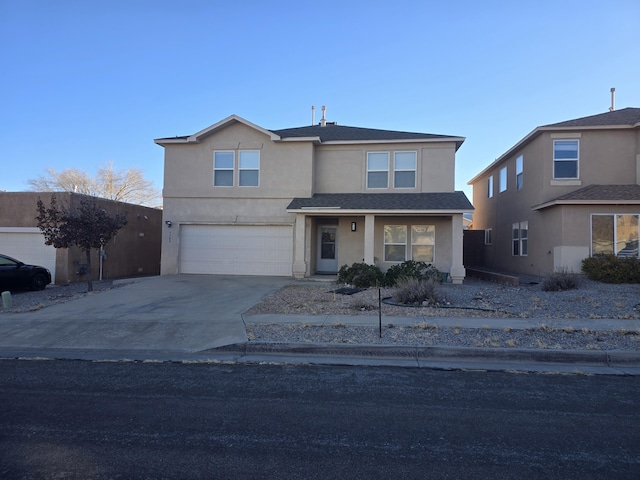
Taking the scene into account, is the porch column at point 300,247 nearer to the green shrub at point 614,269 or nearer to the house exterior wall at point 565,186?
the house exterior wall at point 565,186

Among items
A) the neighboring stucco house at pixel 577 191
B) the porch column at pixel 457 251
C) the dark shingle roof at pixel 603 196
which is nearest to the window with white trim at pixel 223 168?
the porch column at pixel 457 251

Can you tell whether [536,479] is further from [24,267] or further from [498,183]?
[498,183]

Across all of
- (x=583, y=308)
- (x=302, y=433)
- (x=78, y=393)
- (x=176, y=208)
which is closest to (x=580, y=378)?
(x=302, y=433)

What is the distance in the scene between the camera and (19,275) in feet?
48.1

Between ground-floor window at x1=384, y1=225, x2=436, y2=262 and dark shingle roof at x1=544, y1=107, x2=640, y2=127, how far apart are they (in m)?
6.53

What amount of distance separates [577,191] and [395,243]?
7.06 m

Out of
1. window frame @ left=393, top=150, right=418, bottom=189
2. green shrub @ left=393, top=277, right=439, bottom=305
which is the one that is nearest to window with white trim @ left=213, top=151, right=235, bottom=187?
window frame @ left=393, top=150, right=418, bottom=189

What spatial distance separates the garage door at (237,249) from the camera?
58.5 feet

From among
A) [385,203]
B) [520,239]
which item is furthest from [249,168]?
[520,239]

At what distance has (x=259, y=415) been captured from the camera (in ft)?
16.0

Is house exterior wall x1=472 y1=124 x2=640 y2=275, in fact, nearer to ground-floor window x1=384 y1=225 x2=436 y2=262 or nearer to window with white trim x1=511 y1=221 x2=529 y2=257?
window with white trim x1=511 y1=221 x2=529 y2=257

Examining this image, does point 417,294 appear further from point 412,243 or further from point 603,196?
point 603,196

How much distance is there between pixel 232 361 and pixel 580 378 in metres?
5.33

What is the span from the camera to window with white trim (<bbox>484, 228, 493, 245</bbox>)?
25.3m
